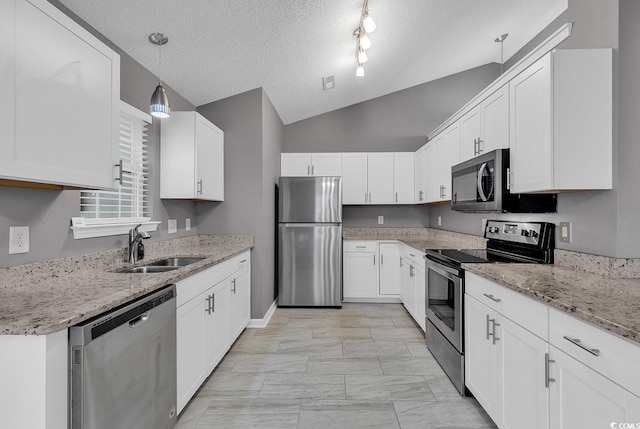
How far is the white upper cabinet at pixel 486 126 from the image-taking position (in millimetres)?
2266

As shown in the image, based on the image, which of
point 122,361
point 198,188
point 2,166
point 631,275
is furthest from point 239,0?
point 631,275

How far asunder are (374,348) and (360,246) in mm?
1656

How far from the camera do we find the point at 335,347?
9.58ft

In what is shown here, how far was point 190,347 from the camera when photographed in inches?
78.4

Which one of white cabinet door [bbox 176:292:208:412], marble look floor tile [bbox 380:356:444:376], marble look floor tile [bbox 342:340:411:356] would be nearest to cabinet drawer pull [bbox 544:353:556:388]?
marble look floor tile [bbox 380:356:444:376]

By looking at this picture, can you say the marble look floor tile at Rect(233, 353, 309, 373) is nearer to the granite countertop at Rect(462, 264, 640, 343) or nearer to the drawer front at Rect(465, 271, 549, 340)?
the drawer front at Rect(465, 271, 549, 340)

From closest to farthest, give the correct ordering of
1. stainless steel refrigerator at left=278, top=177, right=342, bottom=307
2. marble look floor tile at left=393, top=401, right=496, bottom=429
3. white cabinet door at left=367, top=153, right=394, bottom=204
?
marble look floor tile at left=393, top=401, right=496, bottom=429 < stainless steel refrigerator at left=278, top=177, right=342, bottom=307 < white cabinet door at left=367, top=153, right=394, bottom=204

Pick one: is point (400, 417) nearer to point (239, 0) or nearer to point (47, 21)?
point (47, 21)

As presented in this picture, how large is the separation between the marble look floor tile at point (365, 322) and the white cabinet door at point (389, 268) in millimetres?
641

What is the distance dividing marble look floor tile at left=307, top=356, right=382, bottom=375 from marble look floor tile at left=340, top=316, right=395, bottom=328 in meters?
0.79

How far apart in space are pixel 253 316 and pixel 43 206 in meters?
2.26

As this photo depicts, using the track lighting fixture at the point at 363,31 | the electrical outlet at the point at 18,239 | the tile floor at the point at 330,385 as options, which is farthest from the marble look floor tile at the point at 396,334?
the electrical outlet at the point at 18,239

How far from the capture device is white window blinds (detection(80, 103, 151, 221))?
7.23 feet

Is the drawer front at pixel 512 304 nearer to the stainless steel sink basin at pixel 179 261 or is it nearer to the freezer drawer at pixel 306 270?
the stainless steel sink basin at pixel 179 261
